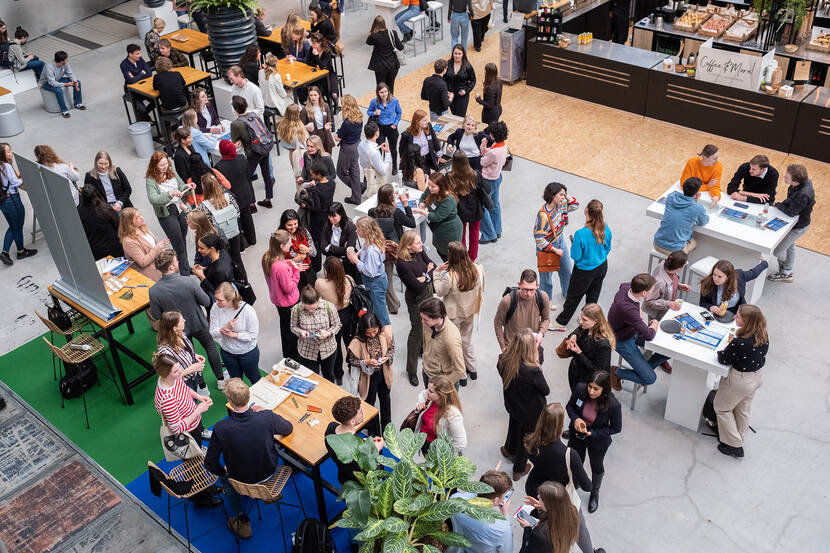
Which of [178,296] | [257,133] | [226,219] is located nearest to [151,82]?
[257,133]

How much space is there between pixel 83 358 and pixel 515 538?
429 cm

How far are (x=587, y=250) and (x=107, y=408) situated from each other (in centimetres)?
493

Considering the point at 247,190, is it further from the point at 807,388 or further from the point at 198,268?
the point at 807,388

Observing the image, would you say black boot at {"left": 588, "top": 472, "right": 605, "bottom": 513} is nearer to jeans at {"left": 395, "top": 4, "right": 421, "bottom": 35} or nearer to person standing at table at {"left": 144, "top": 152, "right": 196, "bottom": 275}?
person standing at table at {"left": 144, "top": 152, "right": 196, "bottom": 275}

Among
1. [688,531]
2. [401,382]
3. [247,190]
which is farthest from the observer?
[247,190]

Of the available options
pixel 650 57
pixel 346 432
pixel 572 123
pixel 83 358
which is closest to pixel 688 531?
pixel 346 432

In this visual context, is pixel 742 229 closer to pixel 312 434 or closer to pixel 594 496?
pixel 594 496

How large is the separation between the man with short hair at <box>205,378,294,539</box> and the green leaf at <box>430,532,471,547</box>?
1.46m

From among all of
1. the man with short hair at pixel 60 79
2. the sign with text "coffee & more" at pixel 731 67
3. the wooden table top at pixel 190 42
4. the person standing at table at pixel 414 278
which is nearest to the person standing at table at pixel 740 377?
the person standing at table at pixel 414 278

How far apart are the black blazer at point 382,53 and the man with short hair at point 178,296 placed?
20.5 ft

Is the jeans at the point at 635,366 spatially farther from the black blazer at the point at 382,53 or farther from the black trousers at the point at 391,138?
the black blazer at the point at 382,53

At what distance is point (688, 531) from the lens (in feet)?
19.9

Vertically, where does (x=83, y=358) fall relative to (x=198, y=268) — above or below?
below

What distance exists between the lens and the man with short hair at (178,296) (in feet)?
22.6
